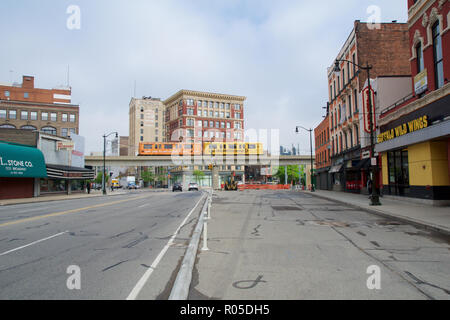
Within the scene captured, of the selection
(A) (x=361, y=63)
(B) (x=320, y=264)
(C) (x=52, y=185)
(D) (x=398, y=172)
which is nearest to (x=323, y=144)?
(A) (x=361, y=63)

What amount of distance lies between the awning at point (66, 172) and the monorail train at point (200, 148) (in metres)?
15.4

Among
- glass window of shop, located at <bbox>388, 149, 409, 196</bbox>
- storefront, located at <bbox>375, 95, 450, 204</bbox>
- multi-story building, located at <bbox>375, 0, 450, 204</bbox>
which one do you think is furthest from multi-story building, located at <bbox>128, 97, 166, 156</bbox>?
multi-story building, located at <bbox>375, 0, 450, 204</bbox>

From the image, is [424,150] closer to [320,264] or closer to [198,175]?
[320,264]

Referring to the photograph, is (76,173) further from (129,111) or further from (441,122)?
(129,111)

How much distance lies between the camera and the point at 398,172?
22.1 m

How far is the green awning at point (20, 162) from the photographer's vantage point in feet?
95.1

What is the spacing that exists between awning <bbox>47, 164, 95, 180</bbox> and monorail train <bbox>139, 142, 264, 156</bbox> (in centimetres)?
1541

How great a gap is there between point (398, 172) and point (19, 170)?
33.1m

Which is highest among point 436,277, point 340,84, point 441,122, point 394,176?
point 340,84

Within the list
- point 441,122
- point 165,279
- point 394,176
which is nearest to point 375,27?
A: point 394,176

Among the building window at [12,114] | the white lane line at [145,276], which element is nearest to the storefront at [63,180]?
the building window at [12,114]
